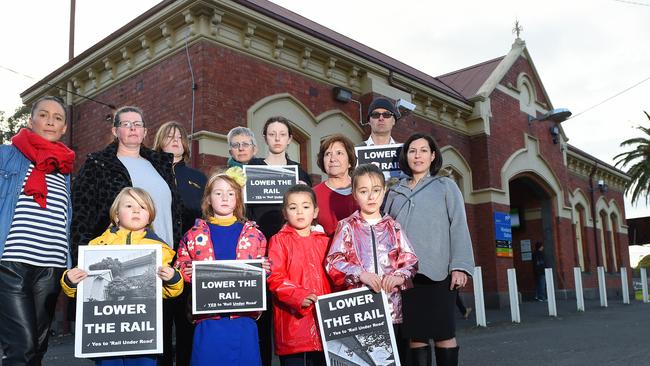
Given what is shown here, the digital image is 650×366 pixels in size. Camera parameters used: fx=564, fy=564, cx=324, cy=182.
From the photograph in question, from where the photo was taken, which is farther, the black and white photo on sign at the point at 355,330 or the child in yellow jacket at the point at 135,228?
the child in yellow jacket at the point at 135,228

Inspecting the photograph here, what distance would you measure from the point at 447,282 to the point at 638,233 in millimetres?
41379

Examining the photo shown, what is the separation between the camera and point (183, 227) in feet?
15.2

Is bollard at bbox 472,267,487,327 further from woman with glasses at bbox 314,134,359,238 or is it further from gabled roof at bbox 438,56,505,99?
gabled roof at bbox 438,56,505,99

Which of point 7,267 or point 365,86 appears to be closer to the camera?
point 7,267

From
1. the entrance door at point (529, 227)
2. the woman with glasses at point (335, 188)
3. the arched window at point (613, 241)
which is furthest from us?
the arched window at point (613, 241)

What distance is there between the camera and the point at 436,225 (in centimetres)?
422

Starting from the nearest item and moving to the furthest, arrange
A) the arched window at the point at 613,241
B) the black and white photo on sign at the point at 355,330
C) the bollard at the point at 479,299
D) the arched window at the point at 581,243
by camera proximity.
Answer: the black and white photo on sign at the point at 355,330 < the bollard at the point at 479,299 < the arched window at the point at 581,243 < the arched window at the point at 613,241

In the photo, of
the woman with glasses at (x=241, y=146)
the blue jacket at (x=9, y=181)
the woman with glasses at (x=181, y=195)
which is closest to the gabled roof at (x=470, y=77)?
the woman with glasses at (x=241, y=146)

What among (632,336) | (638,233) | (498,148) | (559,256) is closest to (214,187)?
(632,336)

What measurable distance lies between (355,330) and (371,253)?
1.83 ft

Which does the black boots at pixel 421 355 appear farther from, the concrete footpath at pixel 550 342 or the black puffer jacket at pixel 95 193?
the concrete footpath at pixel 550 342

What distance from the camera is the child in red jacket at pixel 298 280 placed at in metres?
3.79

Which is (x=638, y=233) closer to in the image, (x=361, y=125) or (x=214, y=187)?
(x=361, y=125)

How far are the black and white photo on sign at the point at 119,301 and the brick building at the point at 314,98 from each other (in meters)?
6.44
